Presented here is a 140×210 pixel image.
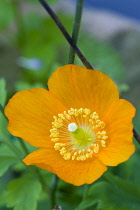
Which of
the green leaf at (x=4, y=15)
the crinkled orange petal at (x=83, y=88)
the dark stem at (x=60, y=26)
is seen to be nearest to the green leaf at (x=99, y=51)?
the green leaf at (x=4, y=15)

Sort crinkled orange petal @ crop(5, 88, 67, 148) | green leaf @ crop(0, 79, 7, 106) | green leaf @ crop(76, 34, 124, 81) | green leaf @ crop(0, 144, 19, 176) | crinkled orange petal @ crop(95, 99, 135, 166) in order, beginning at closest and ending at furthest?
crinkled orange petal @ crop(95, 99, 135, 166) → crinkled orange petal @ crop(5, 88, 67, 148) → green leaf @ crop(0, 144, 19, 176) → green leaf @ crop(0, 79, 7, 106) → green leaf @ crop(76, 34, 124, 81)

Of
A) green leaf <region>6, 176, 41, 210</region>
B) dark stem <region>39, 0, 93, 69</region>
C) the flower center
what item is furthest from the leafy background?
dark stem <region>39, 0, 93, 69</region>

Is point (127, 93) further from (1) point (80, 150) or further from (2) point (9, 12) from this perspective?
(1) point (80, 150)

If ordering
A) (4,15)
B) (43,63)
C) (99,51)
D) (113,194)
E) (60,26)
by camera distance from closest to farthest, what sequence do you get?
(60,26) < (113,194) < (43,63) < (4,15) < (99,51)

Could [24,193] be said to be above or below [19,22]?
above

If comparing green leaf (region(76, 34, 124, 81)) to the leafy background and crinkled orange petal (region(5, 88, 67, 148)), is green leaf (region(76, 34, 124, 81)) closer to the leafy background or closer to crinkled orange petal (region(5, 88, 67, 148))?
the leafy background

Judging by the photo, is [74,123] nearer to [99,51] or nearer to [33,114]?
[33,114]

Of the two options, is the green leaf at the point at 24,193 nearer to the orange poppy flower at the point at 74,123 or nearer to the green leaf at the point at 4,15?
the orange poppy flower at the point at 74,123

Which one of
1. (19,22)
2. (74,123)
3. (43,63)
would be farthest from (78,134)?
(19,22)

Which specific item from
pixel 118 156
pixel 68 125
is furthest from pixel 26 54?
pixel 118 156
